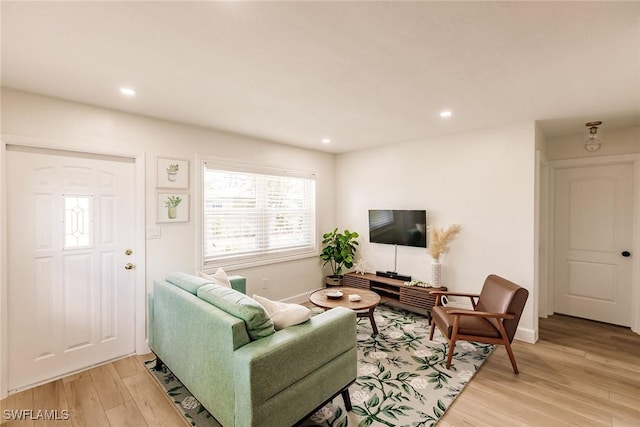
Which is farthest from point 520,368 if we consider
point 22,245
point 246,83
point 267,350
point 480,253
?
point 22,245

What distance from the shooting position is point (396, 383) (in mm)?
2461

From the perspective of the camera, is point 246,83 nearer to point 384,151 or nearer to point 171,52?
point 171,52

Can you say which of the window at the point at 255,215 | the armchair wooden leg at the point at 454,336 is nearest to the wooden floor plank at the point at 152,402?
the window at the point at 255,215

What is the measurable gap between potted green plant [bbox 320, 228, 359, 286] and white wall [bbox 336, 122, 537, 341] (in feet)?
0.72

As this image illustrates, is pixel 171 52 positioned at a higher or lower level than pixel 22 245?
higher

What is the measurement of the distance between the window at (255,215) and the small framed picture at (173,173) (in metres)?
0.25

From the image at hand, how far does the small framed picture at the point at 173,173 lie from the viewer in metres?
3.10

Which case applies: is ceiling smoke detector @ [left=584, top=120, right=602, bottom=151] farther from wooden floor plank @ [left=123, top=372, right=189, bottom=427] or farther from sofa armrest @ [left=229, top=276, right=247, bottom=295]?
wooden floor plank @ [left=123, top=372, right=189, bottom=427]

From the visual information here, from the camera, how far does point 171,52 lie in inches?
72.1

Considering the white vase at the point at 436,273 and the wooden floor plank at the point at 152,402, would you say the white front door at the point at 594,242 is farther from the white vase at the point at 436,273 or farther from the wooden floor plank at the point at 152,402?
the wooden floor plank at the point at 152,402

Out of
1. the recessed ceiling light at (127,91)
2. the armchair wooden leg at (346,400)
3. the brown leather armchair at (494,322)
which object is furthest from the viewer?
the brown leather armchair at (494,322)

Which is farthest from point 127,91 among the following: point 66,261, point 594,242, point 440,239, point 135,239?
point 594,242

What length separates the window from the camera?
11.8 ft

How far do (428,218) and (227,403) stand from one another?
3331 millimetres
